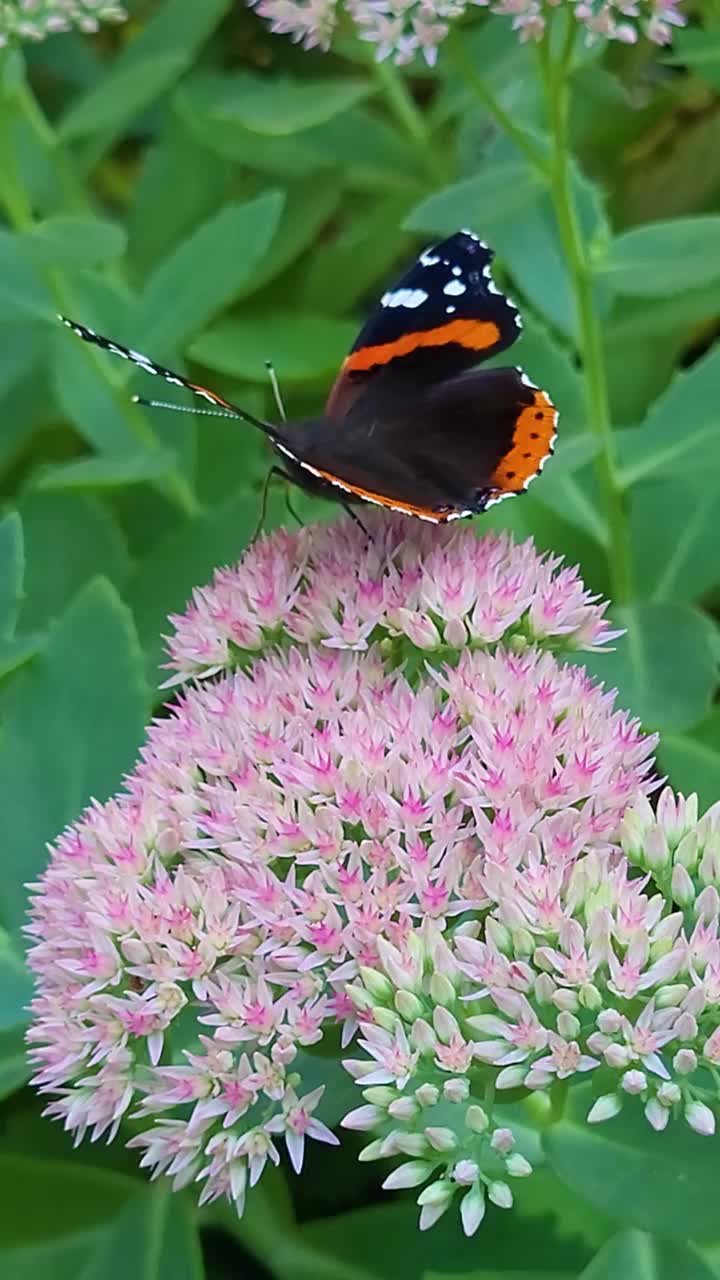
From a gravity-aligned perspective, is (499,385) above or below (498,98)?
below

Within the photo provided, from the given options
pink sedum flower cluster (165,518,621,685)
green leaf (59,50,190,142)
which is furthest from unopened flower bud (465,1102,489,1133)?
green leaf (59,50,190,142)

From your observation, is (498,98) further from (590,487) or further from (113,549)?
(113,549)

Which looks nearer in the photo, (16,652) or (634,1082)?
(634,1082)

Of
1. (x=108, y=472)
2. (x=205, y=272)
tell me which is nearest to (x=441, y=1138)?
(x=108, y=472)

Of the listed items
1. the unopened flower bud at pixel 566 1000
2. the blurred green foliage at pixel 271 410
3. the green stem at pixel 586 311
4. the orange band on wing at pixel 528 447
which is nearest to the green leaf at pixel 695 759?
the blurred green foliage at pixel 271 410

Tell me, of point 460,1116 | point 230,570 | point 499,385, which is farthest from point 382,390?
point 460,1116

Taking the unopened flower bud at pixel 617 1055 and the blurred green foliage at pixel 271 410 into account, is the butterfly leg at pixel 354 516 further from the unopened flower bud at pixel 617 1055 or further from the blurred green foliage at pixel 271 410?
the unopened flower bud at pixel 617 1055

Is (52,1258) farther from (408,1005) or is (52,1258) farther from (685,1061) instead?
(685,1061)
